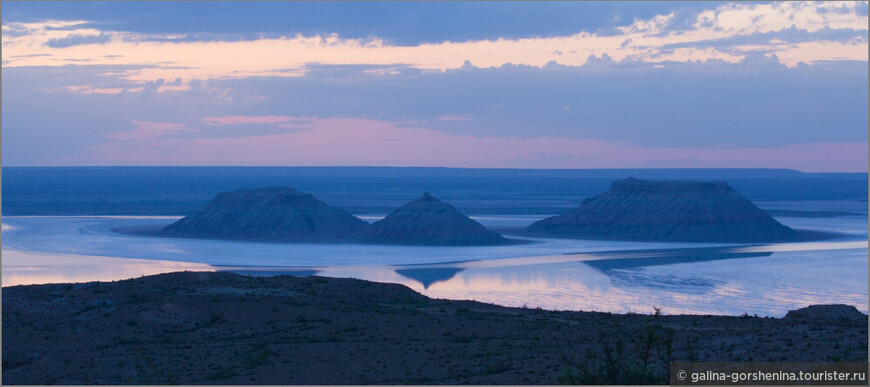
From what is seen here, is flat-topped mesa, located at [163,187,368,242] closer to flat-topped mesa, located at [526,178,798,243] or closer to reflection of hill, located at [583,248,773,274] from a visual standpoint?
flat-topped mesa, located at [526,178,798,243]

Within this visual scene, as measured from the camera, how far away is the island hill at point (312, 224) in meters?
77.0

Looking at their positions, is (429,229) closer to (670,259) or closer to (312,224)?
(312,224)

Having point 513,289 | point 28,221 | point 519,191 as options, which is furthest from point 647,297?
point 519,191

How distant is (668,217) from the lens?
277 feet

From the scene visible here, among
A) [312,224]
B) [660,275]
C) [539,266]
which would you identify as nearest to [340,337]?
[660,275]

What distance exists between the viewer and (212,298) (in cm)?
2709

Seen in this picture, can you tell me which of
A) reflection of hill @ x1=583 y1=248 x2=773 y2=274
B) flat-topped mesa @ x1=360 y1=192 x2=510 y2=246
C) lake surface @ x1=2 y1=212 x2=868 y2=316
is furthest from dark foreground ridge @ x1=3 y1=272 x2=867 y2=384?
flat-topped mesa @ x1=360 y1=192 x2=510 y2=246

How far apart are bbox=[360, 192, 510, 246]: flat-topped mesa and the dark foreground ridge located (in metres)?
43.9

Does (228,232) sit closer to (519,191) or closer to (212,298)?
(212,298)

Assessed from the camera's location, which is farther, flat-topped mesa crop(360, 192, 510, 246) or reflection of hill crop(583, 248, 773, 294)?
flat-topped mesa crop(360, 192, 510, 246)

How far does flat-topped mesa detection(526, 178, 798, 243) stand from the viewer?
266 feet

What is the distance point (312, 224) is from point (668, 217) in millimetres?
30173

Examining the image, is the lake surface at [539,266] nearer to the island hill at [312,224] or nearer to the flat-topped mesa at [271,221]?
the island hill at [312,224]

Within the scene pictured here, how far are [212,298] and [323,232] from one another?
5468cm
